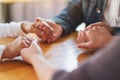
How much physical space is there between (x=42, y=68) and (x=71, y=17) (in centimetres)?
57

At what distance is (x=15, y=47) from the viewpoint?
913 mm

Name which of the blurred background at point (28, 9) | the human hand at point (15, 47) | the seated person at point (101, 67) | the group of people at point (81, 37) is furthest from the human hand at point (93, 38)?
the blurred background at point (28, 9)

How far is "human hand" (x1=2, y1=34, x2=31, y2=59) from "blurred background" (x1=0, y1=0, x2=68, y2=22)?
3.01 feet

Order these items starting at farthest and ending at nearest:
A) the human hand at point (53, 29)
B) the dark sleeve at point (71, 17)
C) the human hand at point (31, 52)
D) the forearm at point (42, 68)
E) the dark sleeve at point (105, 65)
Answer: the dark sleeve at point (71, 17) → the human hand at point (53, 29) → the human hand at point (31, 52) → the forearm at point (42, 68) → the dark sleeve at point (105, 65)

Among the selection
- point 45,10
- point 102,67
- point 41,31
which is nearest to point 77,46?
point 41,31

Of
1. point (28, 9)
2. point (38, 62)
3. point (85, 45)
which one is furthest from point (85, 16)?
point (28, 9)

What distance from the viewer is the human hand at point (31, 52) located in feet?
2.74

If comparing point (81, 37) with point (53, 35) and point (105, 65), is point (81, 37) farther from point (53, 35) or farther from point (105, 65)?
point (105, 65)

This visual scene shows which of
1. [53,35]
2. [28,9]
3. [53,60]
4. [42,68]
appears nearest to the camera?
[42,68]

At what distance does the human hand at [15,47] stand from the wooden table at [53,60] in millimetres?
28

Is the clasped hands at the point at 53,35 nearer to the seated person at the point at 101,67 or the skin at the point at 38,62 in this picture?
the skin at the point at 38,62

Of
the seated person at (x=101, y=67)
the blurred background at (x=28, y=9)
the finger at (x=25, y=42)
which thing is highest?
the seated person at (x=101, y=67)

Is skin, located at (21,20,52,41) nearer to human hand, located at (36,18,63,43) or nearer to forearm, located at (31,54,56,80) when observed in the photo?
human hand, located at (36,18,63,43)

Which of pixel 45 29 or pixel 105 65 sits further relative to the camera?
pixel 45 29
